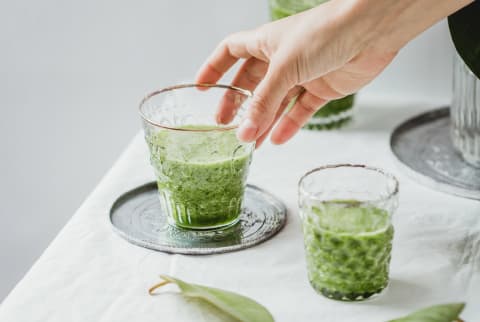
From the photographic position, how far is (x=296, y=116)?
3.86ft

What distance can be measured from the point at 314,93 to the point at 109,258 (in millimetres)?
381

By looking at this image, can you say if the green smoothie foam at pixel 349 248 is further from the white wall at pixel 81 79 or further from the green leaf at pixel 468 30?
the white wall at pixel 81 79

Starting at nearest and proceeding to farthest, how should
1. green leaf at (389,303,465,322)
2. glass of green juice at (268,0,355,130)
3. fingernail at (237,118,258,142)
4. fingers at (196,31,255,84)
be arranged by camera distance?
green leaf at (389,303,465,322)
fingernail at (237,118,258,142)
fingers at (196,31,255,84)
glass of green juice at (268,0,355,130)

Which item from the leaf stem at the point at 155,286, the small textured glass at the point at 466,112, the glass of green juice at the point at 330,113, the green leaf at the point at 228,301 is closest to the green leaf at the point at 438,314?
the green leaf at the point at 228,301

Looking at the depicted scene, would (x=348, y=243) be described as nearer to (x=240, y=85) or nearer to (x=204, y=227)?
(x=204, y=227)

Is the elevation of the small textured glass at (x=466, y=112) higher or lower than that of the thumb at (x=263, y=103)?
lower

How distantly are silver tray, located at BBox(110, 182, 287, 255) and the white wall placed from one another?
518 millimetres

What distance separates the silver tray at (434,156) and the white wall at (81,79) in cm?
19

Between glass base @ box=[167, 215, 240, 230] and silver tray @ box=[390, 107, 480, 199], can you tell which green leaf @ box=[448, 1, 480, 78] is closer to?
silver tray @ box=[390, 107, 480, 199]

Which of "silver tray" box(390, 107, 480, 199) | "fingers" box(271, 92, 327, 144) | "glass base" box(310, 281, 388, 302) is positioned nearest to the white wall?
"silver tray" box(390, 107, 480, 199)

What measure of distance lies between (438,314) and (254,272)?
0.21 m

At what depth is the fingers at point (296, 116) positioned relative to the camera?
117 centimetres

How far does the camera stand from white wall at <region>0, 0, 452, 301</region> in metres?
1.54

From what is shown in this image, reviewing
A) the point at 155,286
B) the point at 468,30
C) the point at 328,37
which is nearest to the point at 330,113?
the point at 468,30
